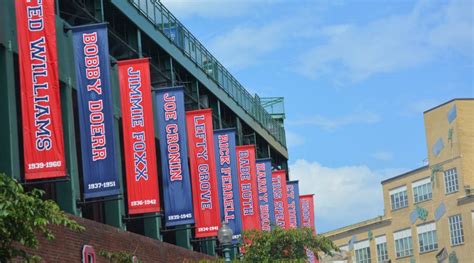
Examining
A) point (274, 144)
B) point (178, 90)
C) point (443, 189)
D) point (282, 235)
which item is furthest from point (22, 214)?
point (443, 189)

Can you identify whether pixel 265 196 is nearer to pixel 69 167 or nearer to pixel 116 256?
pixel 69 167

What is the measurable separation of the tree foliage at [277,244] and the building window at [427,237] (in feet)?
198

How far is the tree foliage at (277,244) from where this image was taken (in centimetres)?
3716

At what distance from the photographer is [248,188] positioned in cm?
4216

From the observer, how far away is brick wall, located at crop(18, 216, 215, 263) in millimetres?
22086

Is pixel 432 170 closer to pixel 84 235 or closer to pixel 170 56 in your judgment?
pixel 170 56

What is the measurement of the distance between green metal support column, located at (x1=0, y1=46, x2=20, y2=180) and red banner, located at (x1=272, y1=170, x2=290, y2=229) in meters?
25.2

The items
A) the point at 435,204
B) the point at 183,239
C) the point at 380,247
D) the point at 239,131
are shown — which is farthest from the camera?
the point at 380,247

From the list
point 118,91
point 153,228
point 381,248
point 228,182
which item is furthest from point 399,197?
point 118,91

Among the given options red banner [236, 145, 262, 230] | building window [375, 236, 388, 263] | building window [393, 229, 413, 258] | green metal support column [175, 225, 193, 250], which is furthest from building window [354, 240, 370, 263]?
green metal support column [175, 225, 193, 250]

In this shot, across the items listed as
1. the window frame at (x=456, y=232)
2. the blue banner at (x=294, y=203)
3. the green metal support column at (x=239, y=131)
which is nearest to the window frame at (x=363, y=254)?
the window frame at (x=456, y=232)

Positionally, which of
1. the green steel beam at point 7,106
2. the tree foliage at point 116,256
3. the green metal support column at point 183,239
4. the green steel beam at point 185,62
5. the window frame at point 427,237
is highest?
the green steel beam at point 185,62

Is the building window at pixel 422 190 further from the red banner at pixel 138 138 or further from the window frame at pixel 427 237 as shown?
the red banner at pixel 138 138

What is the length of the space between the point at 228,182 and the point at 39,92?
1755cm
